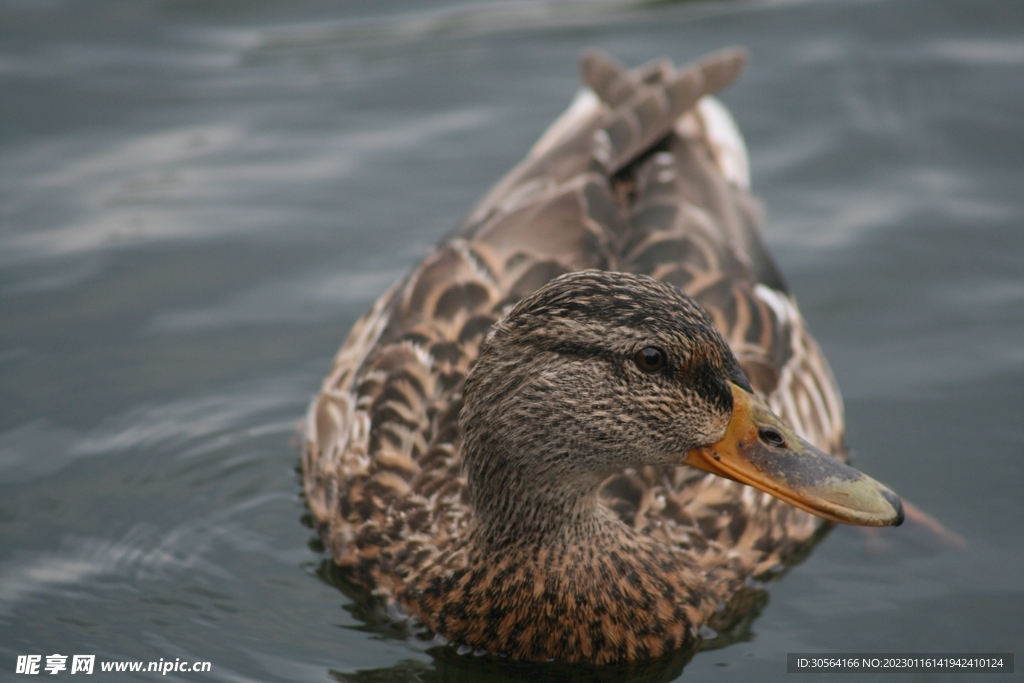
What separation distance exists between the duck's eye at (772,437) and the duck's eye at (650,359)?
0.39 metres

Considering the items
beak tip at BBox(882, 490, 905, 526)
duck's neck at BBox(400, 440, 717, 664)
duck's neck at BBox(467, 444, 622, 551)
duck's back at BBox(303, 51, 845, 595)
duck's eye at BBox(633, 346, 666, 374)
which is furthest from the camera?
duck's back at BBox(303, 51, 845, 595)

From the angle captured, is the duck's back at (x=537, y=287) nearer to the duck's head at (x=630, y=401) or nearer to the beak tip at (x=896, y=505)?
the duck's head at (x=630, y=401)

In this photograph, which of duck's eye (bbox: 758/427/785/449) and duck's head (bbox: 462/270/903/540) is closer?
duck's head (bbox: 462/270/903/540)

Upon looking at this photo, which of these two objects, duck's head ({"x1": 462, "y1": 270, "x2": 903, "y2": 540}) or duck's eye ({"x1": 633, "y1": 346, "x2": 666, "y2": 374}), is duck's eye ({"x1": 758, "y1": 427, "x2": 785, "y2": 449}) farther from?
duck's eye ({"x1": 633, "y1": 346, "x2": 666, "y2": 374})

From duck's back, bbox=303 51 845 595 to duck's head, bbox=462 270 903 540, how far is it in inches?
25.3

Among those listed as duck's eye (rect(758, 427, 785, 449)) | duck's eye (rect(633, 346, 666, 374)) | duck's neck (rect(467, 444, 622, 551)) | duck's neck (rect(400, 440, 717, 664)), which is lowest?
duck's neck (rect(400, 440, 717, 664))

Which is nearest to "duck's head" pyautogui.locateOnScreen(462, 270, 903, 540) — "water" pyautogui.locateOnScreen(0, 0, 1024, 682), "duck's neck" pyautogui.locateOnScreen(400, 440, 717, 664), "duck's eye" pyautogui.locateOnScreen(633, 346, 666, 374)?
"duck's eye" pyautogui.locateOnScreen(633, 346, 666, 374)

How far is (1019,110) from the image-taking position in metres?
8.14

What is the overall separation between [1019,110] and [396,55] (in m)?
4.12

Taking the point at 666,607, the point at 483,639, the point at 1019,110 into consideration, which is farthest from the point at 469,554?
the point at 1019,110

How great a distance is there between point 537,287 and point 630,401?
124cm

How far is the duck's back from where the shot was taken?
16.2 ft

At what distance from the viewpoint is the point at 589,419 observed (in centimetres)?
421

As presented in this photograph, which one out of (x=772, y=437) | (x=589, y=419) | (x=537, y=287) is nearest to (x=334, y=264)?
(x=537, y=287)
